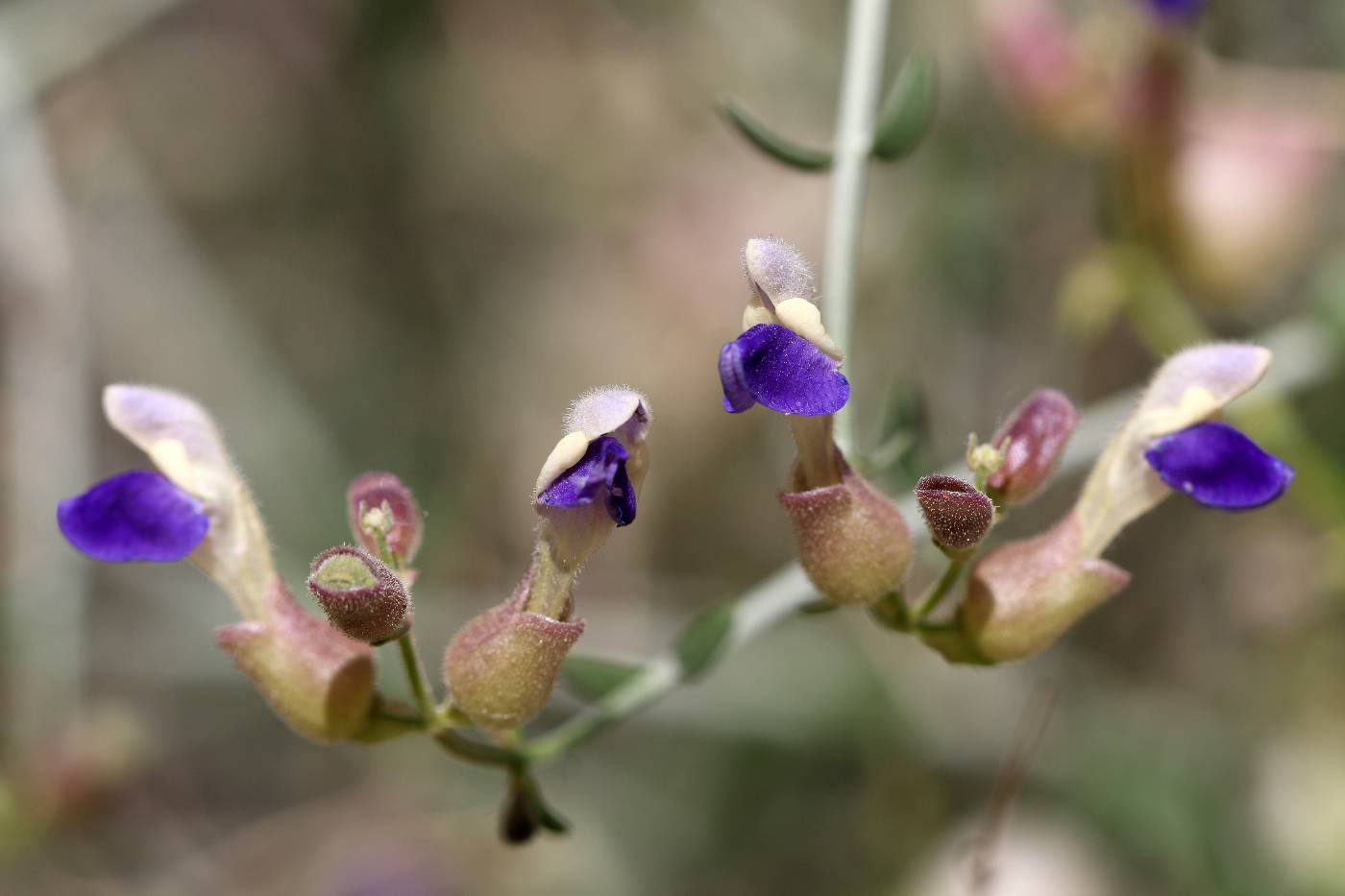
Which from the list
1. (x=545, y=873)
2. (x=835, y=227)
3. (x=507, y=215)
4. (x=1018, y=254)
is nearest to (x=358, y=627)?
(x=835, y=227)

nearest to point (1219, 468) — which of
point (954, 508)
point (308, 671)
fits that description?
point (954, 508)

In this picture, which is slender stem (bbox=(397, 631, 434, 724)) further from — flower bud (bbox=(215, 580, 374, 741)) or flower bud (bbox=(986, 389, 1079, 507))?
flower bud (bbox=(986, 389, 1079, 507))

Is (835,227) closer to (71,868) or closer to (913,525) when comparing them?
(913,525)

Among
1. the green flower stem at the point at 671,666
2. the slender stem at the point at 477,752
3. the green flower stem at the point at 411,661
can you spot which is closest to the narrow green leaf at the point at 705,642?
the green flower stem at the point at 671,666

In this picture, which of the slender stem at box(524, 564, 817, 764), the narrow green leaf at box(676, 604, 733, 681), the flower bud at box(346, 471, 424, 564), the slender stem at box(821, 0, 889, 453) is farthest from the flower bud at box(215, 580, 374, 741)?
the slender stem at box(821, 0, 889, 453)

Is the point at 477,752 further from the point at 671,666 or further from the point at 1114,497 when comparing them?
the point at 1114,497
